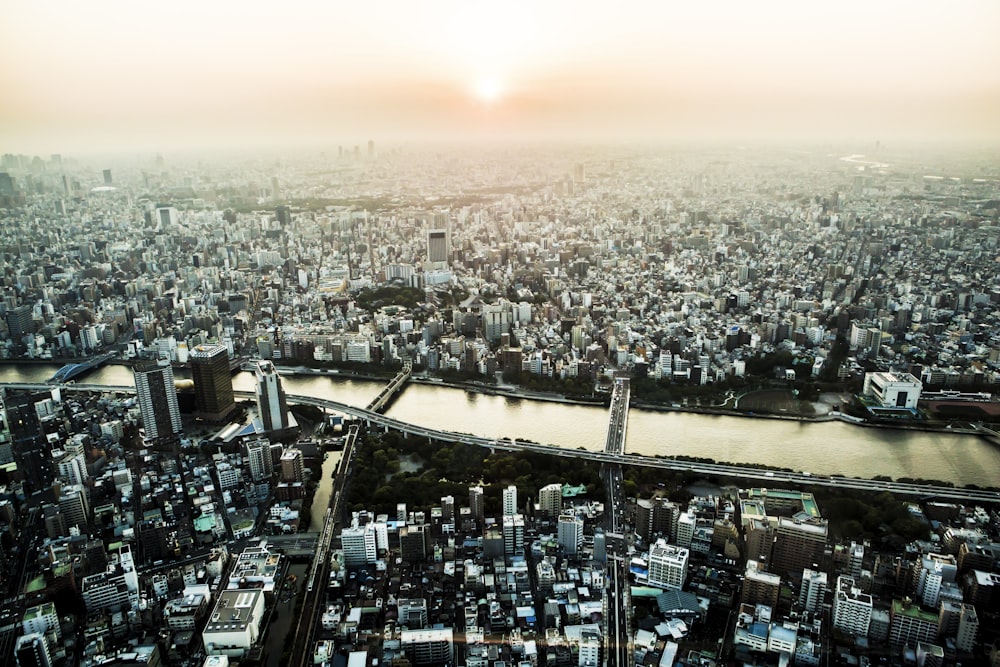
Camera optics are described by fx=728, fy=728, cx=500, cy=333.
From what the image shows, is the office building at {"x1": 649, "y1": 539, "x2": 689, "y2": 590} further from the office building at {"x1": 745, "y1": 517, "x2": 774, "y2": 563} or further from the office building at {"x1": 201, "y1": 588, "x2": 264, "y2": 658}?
the office building at {"x1": 201, "y1": 588, "x2": 264, "y2": 658}

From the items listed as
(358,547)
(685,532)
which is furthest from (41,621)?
(685,532)

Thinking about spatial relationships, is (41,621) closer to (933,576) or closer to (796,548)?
(796,548)

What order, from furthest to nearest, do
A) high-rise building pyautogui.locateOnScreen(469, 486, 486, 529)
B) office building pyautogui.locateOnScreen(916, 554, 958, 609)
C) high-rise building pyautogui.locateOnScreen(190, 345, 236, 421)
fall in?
Answer: high-rise building pyautogui.locateOnScreen(190, 345, 236, 421)
high-rise building pyautogui.locateOnScreen(469, 486, 486, 529)
office building pyautogui.locateOnScreen(916, 554, 958, 609)

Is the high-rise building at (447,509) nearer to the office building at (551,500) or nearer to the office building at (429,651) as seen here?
the office building at (551,500)

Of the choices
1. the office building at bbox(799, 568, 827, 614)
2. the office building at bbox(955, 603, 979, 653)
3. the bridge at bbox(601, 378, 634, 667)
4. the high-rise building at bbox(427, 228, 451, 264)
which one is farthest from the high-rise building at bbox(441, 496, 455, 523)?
the high-rise building at bbox(427, 228, 451, 264)

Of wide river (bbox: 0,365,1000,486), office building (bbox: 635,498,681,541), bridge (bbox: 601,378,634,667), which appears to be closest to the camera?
bridge (bbox: 601,378,634,667)

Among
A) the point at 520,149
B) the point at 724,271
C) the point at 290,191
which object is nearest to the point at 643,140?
the point at 520,149
